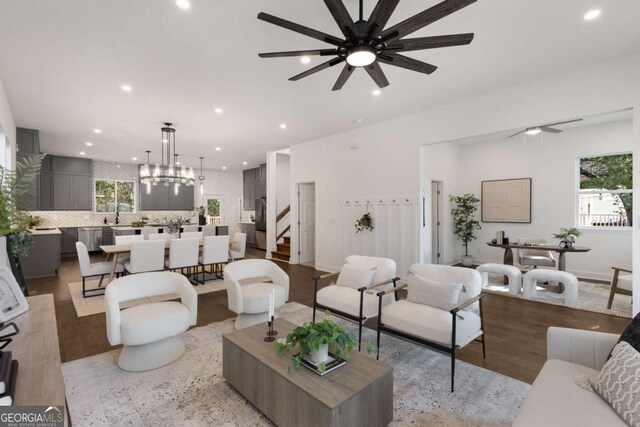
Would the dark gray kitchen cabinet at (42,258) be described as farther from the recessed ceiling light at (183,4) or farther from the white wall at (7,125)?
the recessed ceiling light at (183,4)

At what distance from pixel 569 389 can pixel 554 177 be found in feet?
20.7

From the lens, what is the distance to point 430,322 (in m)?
2.57

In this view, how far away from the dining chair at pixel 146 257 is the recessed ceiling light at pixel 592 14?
5935 mm

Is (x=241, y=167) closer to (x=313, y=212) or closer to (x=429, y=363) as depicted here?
(x=313, y=212)

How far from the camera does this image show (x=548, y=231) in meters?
6.55

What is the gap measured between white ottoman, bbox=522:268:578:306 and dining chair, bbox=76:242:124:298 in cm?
671

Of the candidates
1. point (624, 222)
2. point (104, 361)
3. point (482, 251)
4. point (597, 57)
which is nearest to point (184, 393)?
point (104, 361)

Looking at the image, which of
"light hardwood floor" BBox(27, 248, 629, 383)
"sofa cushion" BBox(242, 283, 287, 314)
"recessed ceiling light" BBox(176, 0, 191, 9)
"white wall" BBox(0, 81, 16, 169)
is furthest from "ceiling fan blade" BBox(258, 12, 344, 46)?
"white wall" BBox(0, 81, 16, 169)

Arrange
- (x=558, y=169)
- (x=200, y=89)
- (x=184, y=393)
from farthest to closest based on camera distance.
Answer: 1. (x=558, y=169)
2. (x=200, y=89)
3. (x=184, y=393)

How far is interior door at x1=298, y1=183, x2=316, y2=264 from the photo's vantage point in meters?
7.89

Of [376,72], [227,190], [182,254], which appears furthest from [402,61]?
[227,190]

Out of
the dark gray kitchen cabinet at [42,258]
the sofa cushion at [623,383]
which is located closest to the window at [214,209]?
the dark gray kitchen cabinet at [42,258]

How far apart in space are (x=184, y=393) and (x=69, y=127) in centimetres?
620

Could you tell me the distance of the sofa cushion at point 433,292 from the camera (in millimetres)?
2729
